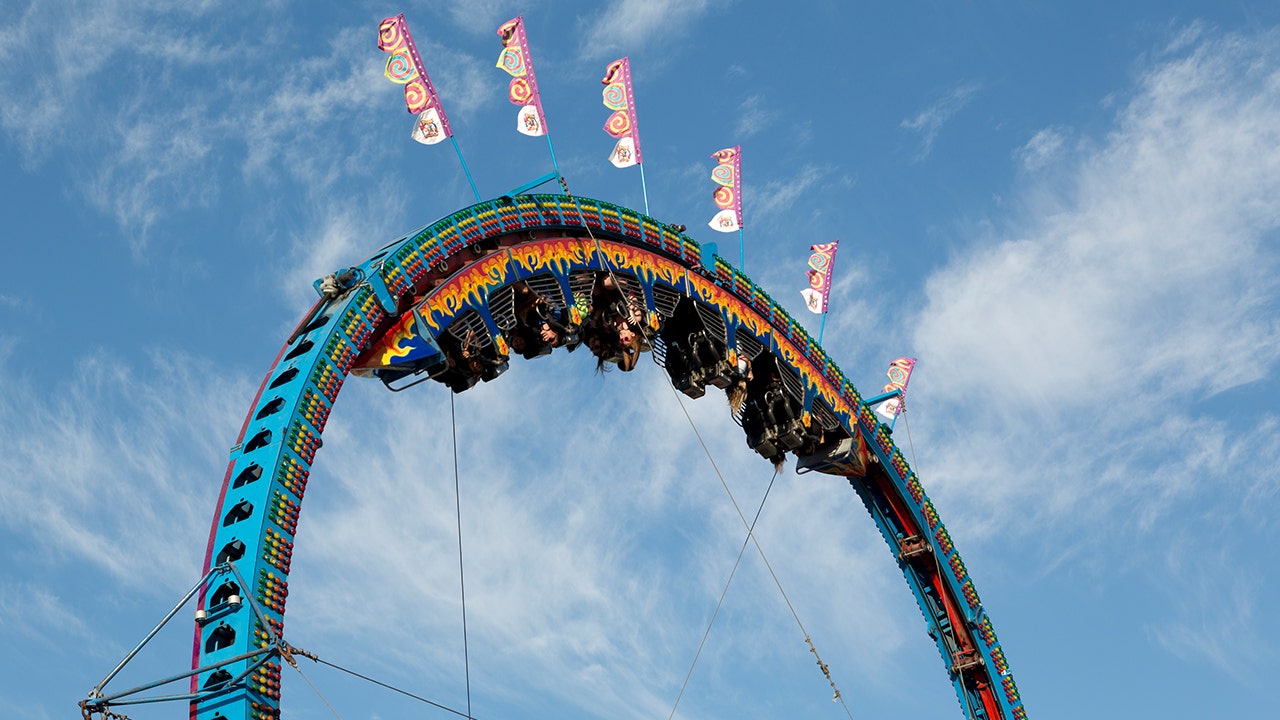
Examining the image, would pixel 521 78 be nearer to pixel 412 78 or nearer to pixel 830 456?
pixel 412 78

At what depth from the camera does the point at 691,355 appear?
24922 millimetres

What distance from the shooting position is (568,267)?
21.7m

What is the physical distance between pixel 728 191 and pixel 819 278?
352 cm

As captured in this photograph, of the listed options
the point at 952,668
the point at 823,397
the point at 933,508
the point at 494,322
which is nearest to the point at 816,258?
the point at 823,397

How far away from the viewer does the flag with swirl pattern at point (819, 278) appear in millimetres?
28594

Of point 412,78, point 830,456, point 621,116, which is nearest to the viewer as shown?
point 412,78

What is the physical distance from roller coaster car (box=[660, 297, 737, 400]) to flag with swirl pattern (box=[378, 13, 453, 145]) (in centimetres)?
672

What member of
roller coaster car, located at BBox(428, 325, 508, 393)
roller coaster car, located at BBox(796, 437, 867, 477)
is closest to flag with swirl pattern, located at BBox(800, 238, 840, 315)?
roller coaster car, located at BBox(796, 437, 867, 477)

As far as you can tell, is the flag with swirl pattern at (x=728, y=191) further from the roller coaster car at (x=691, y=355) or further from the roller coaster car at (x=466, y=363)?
the roller coaster car at (x=466, y=363)

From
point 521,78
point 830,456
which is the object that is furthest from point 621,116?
point 830,456

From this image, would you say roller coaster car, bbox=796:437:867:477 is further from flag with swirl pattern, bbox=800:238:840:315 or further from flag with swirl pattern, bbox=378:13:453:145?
flag with swirl pattern, bbox=378:13:453:145

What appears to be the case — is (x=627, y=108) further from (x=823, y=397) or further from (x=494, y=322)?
(x=823, y=397)

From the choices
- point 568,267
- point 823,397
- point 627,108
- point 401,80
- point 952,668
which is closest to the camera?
point 401,80

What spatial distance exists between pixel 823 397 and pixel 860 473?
2.24 meters
